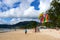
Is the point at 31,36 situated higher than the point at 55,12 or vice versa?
the point at 55,12

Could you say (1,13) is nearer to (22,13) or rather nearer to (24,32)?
(22,13)

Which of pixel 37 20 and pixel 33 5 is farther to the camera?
pixel 37 20

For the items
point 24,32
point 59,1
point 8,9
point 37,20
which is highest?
point 59,1

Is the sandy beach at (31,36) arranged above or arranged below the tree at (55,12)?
below

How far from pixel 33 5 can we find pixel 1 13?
1.34 m

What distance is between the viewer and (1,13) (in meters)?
7.41

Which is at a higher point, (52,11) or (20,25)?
(52,11)

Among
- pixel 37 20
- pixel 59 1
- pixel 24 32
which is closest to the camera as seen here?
pixel 37 20

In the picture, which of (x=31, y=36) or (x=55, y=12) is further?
(x=55, y=12)

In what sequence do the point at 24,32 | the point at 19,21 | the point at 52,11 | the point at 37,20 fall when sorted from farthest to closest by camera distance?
1. the point at 52,11
2. the point at 24,32
3. the point at 37,20
4. the point at 19,21

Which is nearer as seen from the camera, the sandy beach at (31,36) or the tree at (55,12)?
the sandy beach at (31,36)

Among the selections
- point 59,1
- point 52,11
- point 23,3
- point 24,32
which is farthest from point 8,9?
point 59,1

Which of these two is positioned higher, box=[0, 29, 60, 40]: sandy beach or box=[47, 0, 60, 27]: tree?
box=[47, 0, 60, 27]: tree

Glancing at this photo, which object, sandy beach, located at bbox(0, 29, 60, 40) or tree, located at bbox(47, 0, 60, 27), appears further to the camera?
tree, located at bbox(47, 0, 60, 27)
